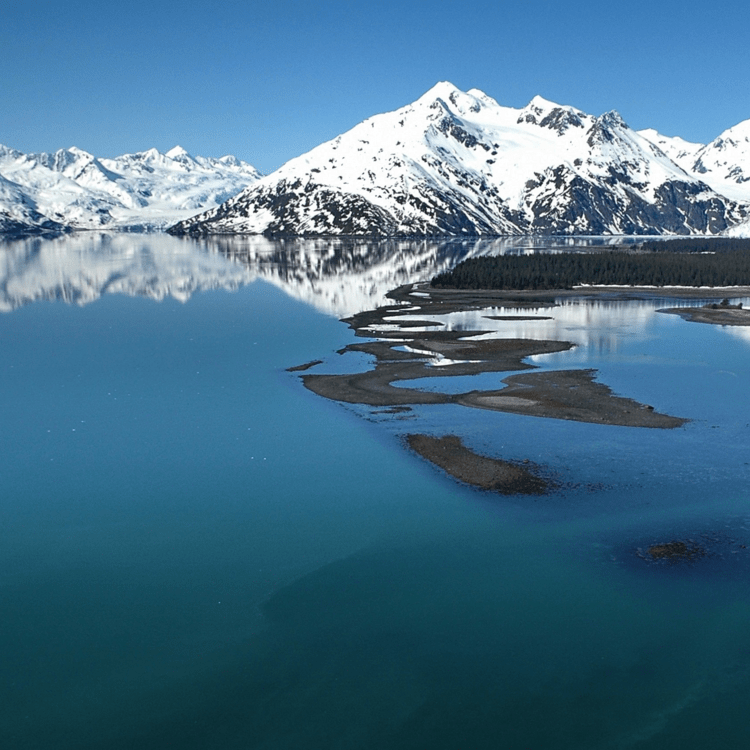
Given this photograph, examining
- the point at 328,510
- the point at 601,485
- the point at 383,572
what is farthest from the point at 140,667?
the point at 601,485

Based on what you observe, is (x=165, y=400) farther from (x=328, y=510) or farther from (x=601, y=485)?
(x=601, y=485)

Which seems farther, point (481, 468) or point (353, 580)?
point (481, 468)

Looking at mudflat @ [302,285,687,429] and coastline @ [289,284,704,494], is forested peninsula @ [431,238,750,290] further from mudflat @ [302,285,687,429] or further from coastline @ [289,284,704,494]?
mudflat @ [302,285,687,429]

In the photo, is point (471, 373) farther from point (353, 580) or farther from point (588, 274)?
point (588, 274)

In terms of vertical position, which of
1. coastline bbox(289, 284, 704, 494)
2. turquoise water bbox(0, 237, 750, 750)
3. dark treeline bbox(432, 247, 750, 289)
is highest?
dark treeline bbox(432, 247, 750, 289)

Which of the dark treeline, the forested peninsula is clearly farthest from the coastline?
the forested peninsula

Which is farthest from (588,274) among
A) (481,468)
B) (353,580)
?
(353,580)

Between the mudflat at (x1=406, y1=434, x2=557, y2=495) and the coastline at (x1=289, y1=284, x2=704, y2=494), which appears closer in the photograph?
the mudflat at (x1=406, y1=434, x2=557, y2=495)

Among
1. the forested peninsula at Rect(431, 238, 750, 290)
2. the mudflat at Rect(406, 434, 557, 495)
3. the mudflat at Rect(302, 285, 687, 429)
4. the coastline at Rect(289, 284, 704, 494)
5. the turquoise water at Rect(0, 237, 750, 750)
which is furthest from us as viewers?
the forested peninsula at Rect(431, 238, 750, 290)

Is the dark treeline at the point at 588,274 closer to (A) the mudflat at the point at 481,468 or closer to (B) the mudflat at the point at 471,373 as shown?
(B) the mudflat at the point at 471,373
